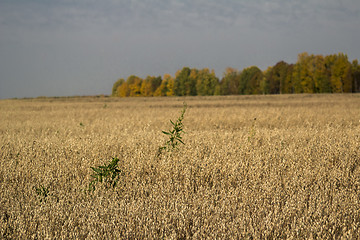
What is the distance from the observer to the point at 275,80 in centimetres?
7319

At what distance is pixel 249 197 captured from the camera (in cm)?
344

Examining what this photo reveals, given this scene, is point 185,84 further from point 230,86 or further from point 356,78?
point 356,78

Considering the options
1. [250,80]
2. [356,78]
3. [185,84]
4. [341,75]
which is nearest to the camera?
[341,75]

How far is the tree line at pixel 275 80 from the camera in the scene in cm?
6360

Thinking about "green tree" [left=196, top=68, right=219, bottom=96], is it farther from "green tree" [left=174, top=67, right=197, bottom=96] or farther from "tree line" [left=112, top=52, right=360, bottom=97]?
"green tree" [left=174, top=67, right=197, bottom=96]

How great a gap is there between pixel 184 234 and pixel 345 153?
12.7 ft

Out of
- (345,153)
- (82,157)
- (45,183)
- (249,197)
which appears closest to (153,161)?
(82,157)

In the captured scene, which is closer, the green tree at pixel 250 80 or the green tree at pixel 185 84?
the green tree at pixel 250 80

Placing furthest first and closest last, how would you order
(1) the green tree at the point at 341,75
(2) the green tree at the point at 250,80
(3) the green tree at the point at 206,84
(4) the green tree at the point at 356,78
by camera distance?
(3) the green tree at the point at 206,84 < (2) the green tree at the point at 250,80 < (4) the green tree at the point at 356,78 < (1) the green tree at the point at 341,75

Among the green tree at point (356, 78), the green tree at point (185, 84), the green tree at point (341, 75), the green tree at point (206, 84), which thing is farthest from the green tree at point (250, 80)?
the green tree at point (356, 78)

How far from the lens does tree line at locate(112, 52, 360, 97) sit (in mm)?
63597

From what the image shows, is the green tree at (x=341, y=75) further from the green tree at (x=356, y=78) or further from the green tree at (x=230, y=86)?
the green tree at (x=230, y=86)

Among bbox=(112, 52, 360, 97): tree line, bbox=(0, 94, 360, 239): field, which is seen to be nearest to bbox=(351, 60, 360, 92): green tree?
bbox=(112, 52, 360, 97): tree line

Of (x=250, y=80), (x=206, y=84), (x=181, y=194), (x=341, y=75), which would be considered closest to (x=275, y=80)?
(x=250, y=80)
